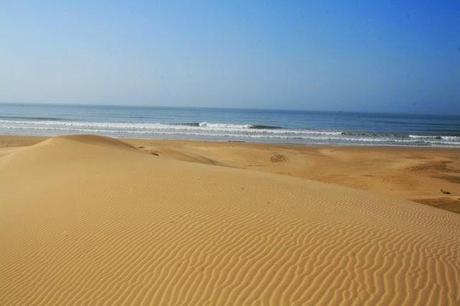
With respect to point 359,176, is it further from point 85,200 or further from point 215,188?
point 85,200

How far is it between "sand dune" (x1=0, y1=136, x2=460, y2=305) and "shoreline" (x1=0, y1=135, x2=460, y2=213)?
600 centimetres

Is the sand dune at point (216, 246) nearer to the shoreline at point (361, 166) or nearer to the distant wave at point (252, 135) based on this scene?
the shoreline at point (361, 166)

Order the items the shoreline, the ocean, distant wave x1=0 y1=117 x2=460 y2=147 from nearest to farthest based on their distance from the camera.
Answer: the shoreline
distant wave x1=0 y1=117 x2=460 y2=147
the ocean

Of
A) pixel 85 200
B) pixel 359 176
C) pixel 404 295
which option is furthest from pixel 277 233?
pixel 359 176

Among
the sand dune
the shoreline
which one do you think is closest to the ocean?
the shoreline

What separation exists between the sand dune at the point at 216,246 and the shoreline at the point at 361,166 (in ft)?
19.7

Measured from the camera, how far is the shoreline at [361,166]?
15.2 metres

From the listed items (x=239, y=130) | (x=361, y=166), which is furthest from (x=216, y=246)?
(x=239, y=130)

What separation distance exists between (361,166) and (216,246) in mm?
17447

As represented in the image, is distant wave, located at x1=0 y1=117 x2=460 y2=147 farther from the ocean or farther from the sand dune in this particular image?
the sand dune

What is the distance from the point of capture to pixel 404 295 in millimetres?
4203

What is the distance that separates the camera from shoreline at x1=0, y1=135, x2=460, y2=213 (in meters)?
15.2

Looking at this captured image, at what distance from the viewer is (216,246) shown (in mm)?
5391

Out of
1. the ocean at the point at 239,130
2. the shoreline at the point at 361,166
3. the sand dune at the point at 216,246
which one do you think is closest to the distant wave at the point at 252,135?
the ocean at the point at 239,130
